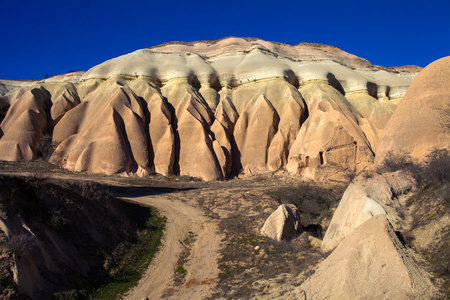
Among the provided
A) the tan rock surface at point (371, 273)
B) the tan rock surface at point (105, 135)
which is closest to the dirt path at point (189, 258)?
the tan rock surface at point (371, 273)

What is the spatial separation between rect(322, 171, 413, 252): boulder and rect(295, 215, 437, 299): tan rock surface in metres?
1.32

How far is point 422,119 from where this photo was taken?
13.5 meters

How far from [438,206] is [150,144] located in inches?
864

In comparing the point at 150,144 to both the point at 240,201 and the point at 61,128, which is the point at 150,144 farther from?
the point at 240,201

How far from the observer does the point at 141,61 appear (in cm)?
3538

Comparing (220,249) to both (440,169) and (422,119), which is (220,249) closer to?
(440,169)

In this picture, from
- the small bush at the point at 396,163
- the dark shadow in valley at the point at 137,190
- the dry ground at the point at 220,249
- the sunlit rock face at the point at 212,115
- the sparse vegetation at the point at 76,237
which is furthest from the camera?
the sunlit rock face at the point at 212,115

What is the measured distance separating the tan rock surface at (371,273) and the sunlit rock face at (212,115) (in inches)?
628

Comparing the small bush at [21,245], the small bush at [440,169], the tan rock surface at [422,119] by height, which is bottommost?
the small bush at [21,245]

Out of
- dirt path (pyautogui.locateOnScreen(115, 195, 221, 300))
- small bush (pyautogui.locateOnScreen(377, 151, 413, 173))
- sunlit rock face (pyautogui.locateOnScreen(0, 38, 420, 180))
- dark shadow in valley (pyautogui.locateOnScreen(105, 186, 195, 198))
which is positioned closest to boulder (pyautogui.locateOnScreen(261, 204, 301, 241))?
dirt path (pyautogui.locateOnScreen(115, 195, 221, 300))

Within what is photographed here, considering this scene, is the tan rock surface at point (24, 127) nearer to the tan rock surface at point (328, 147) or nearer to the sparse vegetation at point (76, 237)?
the sparse vegetation at point (76, 237)

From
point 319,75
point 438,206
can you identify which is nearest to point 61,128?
point 319,75

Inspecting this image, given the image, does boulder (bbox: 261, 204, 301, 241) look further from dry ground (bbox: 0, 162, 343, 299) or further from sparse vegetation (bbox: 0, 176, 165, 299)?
sparse vegetation (bbox: 0, 176, 165, 299)

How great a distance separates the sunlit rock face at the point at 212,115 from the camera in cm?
2398
